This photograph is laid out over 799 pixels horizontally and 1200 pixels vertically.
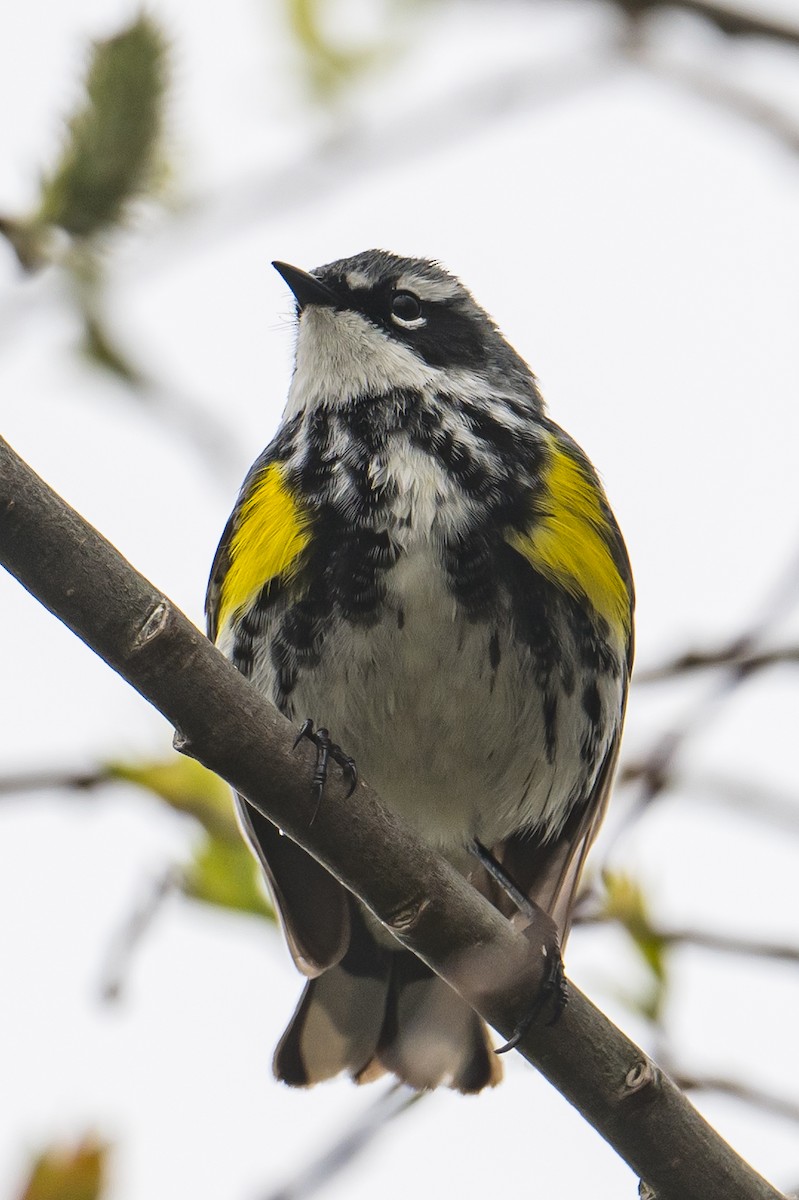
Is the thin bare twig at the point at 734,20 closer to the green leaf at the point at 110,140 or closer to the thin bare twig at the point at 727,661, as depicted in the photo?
the green leaf at the point at 110,140

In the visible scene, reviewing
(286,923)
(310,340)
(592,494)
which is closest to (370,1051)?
(286,923)

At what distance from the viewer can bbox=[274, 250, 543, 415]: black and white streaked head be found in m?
4.74

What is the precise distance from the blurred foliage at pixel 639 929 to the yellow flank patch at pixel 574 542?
33.0 inches

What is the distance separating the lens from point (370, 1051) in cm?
449

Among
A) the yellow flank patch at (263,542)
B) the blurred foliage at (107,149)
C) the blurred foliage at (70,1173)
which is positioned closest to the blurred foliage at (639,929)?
the yellow flank patch at (263,542)

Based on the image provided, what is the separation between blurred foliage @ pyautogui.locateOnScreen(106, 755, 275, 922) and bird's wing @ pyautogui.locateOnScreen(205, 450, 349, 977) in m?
0.14

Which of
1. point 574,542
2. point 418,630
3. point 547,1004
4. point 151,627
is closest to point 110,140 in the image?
point 151,627

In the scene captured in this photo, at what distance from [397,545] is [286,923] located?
43.0 inches

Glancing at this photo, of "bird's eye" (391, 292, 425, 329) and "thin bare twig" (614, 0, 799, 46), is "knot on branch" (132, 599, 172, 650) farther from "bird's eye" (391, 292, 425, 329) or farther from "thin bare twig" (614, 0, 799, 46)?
"bird's eye" (391, 292, 425, 329)

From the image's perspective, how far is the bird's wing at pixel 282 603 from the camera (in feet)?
13.6

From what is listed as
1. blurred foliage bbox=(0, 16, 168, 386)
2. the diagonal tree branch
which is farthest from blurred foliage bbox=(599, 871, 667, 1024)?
blurred foliage bbox=(0, 16, 168, 386)

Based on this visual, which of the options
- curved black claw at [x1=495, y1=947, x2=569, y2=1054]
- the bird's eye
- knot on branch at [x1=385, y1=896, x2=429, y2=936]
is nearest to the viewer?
knot on branch at [x1=385, y1=896, x2=429, y2=936]

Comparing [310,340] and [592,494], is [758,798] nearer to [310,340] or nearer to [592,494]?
[592,494]

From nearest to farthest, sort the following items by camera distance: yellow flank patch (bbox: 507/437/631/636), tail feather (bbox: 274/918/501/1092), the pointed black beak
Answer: yellow flank patch (bbox: 507/437/631/636)
tail feather (bbox: 274/918/501/1092)
the pointed black beak
